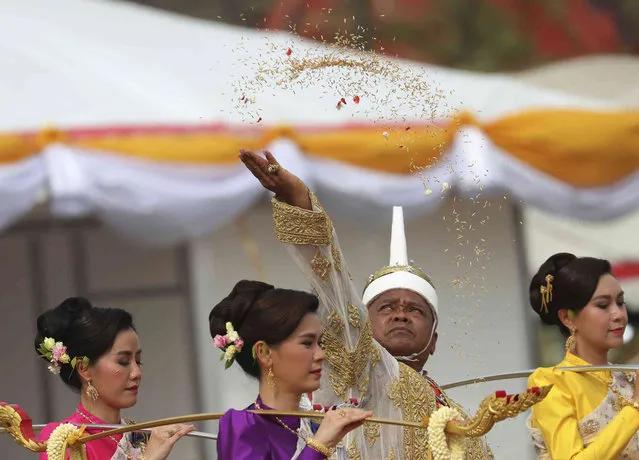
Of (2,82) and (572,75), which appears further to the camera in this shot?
(572,75)

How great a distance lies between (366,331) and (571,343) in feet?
2.34

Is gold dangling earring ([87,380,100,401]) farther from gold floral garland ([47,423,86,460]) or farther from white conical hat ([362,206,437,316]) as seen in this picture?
white conical hat ([362,206,437,316])

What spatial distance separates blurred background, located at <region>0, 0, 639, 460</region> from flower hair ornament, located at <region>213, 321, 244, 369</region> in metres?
2.51

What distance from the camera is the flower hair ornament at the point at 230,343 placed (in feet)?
12.1

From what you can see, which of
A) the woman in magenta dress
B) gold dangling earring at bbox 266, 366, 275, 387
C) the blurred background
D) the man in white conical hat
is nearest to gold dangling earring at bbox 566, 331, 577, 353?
the man in white conical hat

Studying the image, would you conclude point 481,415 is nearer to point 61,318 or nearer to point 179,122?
point 61,318

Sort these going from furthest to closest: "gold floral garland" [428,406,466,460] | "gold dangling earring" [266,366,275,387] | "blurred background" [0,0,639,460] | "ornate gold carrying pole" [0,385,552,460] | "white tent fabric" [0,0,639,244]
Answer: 1. "blurred background" [0,0,639,460]
2. "white tent fabric" [0,0,639,244]
3. "gold dangling earring" [266,366,275,387]
4. "gold floral garland" [428,406,466,460]
5. "ornate gold carrying pole" [0,385,552,460]

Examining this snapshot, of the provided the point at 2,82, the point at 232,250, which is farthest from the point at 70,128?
the point at 232,250

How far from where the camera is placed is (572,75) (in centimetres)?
1440

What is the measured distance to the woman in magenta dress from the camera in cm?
425

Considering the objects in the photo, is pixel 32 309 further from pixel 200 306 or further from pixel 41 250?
pixel 200 306

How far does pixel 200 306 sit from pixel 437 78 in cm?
203

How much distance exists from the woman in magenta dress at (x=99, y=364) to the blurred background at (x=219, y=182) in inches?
81.0

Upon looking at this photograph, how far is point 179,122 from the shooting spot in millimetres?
6887
